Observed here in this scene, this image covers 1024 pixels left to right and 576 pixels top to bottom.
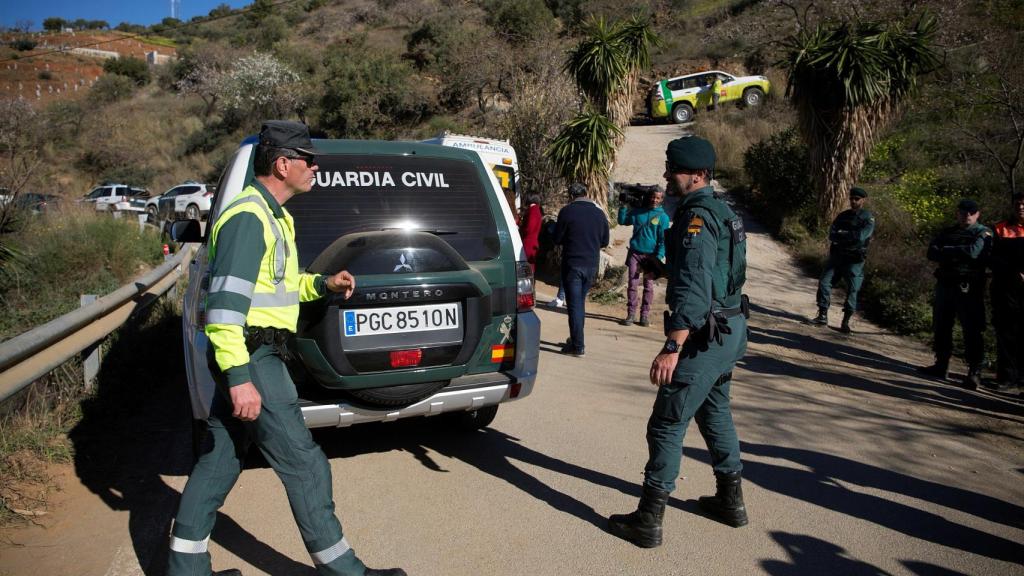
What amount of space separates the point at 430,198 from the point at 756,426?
10.4ft

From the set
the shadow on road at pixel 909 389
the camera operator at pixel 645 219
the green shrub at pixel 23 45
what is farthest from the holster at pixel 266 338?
the green shrub at pixel 23 45

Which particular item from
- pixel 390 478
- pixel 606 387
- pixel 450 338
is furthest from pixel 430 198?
pixel 606 387

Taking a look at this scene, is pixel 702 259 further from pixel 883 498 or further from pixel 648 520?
pixel 883 498

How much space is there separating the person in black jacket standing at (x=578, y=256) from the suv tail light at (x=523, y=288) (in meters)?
3.09

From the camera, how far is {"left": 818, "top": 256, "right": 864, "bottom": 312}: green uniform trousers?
892cm

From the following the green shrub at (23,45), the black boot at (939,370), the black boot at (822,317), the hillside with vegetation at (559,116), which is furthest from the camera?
the green shrub at (23,45)

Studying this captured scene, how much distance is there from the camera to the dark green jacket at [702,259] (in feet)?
11.0

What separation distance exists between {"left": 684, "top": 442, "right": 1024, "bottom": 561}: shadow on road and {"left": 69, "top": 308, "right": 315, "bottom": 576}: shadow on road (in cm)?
292

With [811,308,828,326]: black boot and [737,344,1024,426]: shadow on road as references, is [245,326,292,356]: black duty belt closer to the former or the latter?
[737,344,1024,426]: shadow on road

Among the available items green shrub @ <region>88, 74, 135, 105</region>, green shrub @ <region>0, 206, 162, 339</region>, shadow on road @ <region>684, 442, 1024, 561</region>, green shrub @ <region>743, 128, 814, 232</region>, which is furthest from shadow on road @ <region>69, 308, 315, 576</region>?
green shrub @ <region>88, 74, 135, 105</region>

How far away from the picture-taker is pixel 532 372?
427 centimetres

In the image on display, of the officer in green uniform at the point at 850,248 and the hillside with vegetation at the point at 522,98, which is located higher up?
the hillside with vegetation at the point at 522,98

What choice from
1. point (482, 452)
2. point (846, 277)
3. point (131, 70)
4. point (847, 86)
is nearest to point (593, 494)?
point (482, 452)

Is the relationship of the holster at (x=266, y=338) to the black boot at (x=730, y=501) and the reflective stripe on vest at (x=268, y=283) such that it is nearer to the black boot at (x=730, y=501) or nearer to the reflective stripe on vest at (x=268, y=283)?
the reflective stripe on vest at (x=268, y=283)
